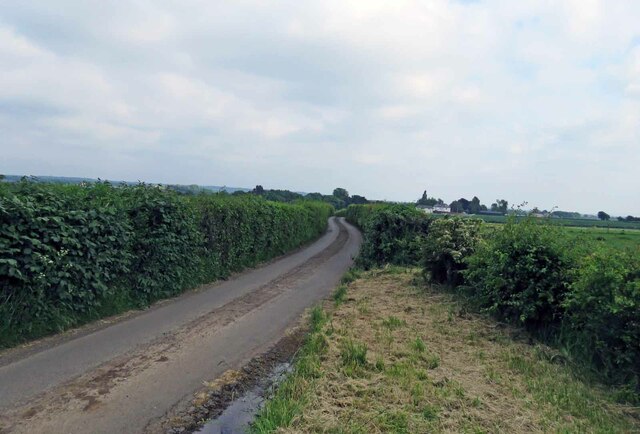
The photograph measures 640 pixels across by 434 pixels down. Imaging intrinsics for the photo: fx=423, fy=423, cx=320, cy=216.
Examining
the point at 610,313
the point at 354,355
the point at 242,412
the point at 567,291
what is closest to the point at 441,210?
the point at 567,291

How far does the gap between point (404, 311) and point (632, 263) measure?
412 cm

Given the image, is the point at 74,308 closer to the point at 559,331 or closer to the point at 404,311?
the point at 404,311

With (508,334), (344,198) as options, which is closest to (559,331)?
(508,334)

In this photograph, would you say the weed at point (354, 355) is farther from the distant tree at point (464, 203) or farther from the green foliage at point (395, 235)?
the distant tree at point (464, 203)

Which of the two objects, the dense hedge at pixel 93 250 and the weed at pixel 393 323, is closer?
the dense hedge at pixel 93 250

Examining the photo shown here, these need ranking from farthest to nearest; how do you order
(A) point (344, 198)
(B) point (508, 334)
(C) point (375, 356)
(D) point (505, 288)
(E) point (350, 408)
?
(A) point (344, 198), (D) point (505, 288), (B) point (508, 334), (C) point (375, 356), (E) point (350, 408)

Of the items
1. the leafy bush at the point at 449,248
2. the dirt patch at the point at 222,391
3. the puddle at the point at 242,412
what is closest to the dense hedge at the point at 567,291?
the leafy bush at the point at 449,248

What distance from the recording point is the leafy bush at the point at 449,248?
10420 mm

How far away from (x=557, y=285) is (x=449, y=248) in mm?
3743

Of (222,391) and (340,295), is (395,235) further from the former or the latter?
(222,391)

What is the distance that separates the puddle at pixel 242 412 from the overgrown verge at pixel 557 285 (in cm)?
412

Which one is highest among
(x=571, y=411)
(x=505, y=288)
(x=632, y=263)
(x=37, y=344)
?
(x=632, y=263)

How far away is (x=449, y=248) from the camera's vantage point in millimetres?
10469

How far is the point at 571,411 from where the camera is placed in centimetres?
448
